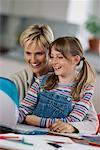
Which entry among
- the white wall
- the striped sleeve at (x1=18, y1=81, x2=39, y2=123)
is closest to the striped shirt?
the striped sleeve at (x1=18, y1=81, x2=39, y2=123)

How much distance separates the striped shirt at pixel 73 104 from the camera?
49 cm

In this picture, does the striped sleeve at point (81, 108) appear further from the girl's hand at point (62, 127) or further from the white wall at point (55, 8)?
the white wall at point (55, 8)

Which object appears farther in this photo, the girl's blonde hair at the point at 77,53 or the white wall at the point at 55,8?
the white wall at the point at 55,8

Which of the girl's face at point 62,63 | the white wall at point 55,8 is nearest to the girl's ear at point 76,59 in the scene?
the girl's face at point 62,63

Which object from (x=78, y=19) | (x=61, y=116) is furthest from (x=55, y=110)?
(x=78, y=19)

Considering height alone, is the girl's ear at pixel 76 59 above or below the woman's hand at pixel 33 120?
above

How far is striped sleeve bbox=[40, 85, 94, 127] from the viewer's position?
0.49 metres

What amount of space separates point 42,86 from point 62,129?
2.4 inches

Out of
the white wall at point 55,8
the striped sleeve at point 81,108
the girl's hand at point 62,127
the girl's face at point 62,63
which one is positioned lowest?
the girl's hand at point 62,127

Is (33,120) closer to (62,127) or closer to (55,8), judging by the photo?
(62,127)

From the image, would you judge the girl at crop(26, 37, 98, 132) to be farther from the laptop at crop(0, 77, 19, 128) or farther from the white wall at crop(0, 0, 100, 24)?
the white wall at crop(0, 0, 100, 24)

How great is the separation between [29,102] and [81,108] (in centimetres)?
7

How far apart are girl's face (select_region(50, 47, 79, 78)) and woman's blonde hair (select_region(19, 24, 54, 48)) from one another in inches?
0.7

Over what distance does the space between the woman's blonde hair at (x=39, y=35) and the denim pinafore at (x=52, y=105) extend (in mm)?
52
